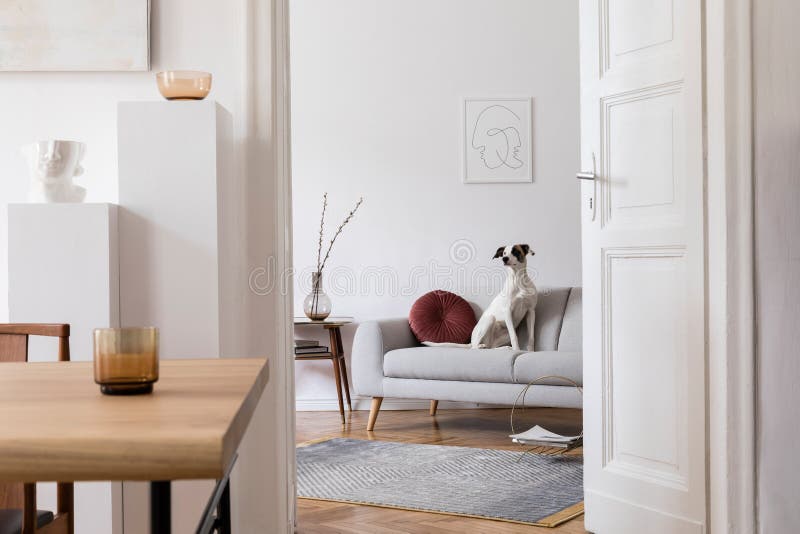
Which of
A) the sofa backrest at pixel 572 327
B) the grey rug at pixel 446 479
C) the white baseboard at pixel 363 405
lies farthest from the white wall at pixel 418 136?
the grey rug at pixel 446 479

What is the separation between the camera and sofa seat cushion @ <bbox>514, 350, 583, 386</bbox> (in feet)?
14.8

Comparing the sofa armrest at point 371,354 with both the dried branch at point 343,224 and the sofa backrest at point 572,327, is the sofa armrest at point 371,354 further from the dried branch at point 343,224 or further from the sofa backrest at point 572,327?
the sofa backrest at point 572,327

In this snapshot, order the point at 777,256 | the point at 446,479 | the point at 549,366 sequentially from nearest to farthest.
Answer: the point at 777,256
the point at 446,479
the point at 549,366

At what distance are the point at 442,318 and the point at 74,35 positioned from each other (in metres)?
3.10

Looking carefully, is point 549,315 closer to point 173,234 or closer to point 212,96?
point 212,96

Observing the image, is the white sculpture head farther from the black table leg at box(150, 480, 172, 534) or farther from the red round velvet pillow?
the red round velvet pillow

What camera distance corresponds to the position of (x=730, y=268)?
2.44m

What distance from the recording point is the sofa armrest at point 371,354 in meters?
4.98

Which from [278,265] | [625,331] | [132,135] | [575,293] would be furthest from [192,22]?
[575,293]

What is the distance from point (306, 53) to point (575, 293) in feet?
7.71

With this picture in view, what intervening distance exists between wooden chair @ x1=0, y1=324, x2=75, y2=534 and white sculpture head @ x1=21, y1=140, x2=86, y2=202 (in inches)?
Result: 25.1

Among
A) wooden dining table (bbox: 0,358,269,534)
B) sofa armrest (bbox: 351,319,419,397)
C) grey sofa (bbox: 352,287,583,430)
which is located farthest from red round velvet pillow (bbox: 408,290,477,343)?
wooden dining table (bbox: 0,358,269,534)

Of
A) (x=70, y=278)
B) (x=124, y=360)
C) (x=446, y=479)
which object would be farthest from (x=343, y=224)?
(x=124, y=360)

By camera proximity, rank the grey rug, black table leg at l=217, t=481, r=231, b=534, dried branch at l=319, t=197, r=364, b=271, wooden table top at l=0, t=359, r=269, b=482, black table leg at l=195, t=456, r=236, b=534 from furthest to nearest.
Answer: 1. dried branch at l=319, t=197, r=364, b=271
2. the grey rug
3. black table leg at l=217, t=481, r=231, b=534
4. black table leg at l=195, t=456, r=236, b=534
5. wooden table top at l=0, t=359, r=269, b=482
